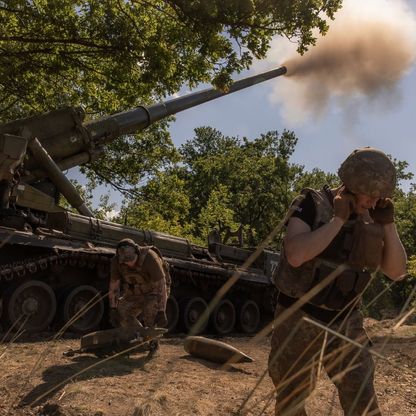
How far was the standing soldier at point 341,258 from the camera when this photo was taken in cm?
296

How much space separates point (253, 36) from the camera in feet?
33.7

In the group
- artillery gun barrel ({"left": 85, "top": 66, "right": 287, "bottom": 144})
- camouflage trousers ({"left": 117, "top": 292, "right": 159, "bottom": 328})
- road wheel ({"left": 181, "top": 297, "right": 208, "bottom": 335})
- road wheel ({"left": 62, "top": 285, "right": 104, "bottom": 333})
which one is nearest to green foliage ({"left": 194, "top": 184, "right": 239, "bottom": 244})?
artillery gun barrel ({"left": 85, "top": 66, "right": 287, "bottom": 144})

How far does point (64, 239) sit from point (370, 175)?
364 inches

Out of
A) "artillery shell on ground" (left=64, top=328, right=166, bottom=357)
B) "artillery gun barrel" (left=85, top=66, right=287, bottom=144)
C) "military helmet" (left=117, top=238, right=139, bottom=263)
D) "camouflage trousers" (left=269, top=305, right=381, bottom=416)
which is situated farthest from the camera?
"artillery gun barrel" (left=85, top=66, right=287, bottom=144)

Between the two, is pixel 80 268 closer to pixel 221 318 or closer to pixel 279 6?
pixel 221 318

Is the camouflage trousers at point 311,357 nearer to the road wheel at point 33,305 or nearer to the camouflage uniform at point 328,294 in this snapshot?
the camouflage uniform at point 328,294

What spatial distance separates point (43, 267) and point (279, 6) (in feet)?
20.1

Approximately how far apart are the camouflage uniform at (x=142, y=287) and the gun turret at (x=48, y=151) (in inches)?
142

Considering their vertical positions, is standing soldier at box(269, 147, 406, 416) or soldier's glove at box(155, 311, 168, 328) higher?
standing soldier at box(269, 147, 406, 416)

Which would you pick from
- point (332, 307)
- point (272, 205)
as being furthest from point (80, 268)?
point (272, 205)

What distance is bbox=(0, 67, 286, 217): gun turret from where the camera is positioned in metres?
10.3

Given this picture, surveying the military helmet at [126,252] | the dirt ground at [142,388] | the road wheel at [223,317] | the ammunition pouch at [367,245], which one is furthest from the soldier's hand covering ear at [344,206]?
the road wheel at [223,317]

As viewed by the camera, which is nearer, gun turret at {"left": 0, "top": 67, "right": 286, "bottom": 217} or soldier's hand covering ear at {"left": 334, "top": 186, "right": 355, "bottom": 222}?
soldier's hand covering ear at {"left": 334, "top": 186, "right": 355, "bottom": 222}

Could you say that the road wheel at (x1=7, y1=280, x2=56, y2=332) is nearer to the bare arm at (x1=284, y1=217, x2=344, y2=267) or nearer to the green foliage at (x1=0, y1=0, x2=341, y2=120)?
the green foliage at (x1=0, y1=0, x2=341, y2=120)
